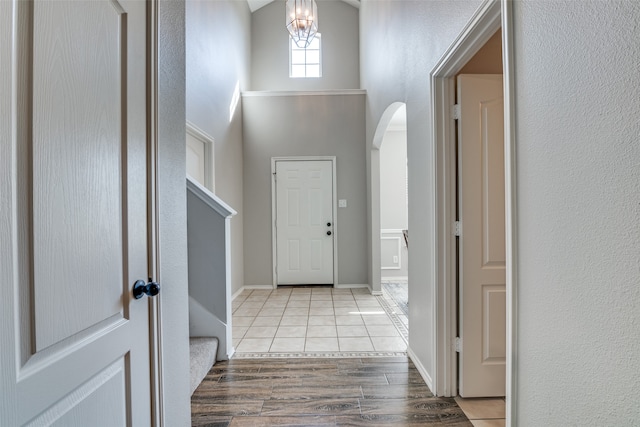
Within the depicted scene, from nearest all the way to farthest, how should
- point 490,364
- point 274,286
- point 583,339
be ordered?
point 583,339 → point 490,364 → point 274,286

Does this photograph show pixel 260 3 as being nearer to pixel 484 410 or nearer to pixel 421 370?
pixel 421 370

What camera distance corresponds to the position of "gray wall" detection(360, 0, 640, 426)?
75 cm

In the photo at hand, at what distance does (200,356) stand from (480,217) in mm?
2021

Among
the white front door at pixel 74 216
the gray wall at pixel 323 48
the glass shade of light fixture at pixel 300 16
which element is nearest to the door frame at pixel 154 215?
the white front door at pixel 74 216

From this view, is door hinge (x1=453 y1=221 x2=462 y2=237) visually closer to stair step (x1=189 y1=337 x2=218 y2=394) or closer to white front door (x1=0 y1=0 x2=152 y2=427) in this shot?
white front door (x1=0 y1=0 x2=152 y2=427)

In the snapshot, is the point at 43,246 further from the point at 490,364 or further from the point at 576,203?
the point at 490,364

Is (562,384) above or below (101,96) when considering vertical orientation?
below

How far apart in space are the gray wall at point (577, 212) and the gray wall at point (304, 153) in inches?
149

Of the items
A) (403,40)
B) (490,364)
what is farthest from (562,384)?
(403,40)

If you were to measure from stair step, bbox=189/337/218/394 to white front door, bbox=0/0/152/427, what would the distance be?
1062 millimetres

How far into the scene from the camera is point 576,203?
0.89m

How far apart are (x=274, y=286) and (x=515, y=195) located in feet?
13.8

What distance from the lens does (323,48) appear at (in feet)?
19.6

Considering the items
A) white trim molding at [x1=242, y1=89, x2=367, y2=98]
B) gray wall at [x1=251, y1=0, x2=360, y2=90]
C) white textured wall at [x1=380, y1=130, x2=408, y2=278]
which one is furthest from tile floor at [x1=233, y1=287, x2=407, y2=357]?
gray wall at [x1=251, y1=0, x2=360, y2=90]
